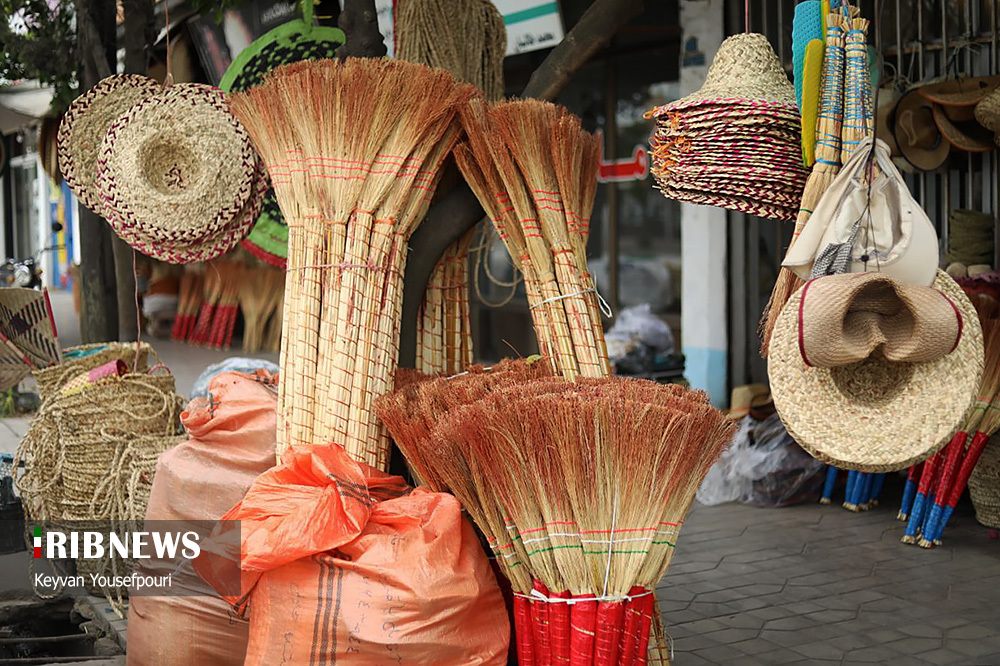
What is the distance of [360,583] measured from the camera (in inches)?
97.8

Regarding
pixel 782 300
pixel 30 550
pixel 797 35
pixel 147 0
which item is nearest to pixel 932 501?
pixel 782 300

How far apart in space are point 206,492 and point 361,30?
1.61m

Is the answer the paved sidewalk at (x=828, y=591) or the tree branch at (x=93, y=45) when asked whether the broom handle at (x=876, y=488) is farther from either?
the tree branch at (x=93, y=45)

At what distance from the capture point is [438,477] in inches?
107

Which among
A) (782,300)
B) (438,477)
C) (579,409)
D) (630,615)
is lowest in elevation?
(630,615)

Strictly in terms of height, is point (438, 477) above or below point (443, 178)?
below

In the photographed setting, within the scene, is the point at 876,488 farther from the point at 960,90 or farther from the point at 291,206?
the point at 291,206

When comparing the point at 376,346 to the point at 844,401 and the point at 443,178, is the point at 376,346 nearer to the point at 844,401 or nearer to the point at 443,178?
the point at 443,178

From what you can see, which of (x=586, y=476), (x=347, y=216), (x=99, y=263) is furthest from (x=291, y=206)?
(x=99, y=263)

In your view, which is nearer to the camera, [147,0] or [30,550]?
[30,550]

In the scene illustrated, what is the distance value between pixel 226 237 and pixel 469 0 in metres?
1.23

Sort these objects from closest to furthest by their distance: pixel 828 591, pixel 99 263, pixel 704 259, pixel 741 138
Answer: pixel 741 138 → pixel 828 591 → pixel 99 263 → pixel 704 259

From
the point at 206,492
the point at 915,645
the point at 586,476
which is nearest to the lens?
the point at 586,476

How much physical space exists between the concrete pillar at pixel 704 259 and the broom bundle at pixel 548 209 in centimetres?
349
